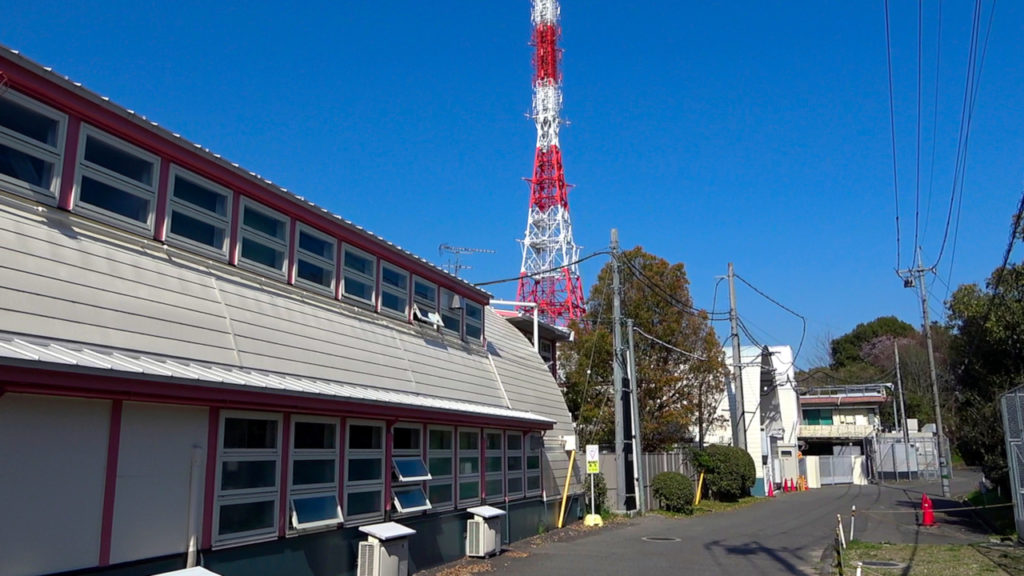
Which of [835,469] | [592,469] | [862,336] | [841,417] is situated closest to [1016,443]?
[592,469]

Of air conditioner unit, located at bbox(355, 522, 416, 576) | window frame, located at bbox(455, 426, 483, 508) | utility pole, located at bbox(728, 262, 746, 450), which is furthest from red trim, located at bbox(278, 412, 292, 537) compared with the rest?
utility pole, located at bbox(728, 262, 746, 450)

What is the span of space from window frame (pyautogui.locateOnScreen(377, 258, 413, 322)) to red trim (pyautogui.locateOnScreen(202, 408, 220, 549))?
19.7 feet

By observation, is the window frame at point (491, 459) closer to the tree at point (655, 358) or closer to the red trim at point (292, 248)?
the red trim at point (292, 248)

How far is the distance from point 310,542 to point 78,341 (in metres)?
4.29

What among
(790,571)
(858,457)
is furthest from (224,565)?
(858,457)

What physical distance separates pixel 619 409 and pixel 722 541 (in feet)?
21.6

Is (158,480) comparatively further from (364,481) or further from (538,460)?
(538,460)

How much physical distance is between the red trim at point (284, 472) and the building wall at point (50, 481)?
2757mm

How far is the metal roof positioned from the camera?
6864 millimetres

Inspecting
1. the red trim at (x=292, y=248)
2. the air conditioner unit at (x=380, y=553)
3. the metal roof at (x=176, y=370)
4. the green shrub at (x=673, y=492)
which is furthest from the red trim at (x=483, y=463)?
the green shrub at (x=673, y=492)

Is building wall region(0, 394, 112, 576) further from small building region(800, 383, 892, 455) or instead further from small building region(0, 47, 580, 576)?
small building region(800, 383, 892, 455)

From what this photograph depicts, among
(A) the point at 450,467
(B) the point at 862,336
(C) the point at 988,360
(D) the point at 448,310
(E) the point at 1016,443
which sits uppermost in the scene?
(B) the point at 862,336

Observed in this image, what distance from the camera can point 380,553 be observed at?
11328 mm

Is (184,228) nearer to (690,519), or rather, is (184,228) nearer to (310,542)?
(310,542)
